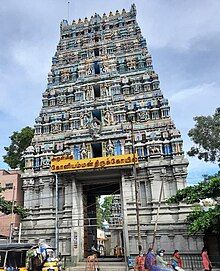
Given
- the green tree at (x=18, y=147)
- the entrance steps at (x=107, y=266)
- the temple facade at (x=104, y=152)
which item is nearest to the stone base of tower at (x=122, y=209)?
the temple facade at (x=104, y=152)

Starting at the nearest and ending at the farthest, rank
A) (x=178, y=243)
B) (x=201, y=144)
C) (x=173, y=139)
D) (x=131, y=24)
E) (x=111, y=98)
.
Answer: (x=178, y=243) < (x=173, y=139) < (x=111, y=98) < (x=201, y=144) < (x=131, y=24)

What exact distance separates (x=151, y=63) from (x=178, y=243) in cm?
1561

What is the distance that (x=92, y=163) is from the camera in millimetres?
20359

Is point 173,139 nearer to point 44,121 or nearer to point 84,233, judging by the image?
point 84,233

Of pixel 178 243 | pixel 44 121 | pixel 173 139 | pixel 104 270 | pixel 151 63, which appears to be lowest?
pixel 104 270

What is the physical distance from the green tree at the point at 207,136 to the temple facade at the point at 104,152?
18.7ft

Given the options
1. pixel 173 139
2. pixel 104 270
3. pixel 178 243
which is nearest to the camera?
pixel 104 270

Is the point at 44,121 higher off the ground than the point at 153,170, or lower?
higher

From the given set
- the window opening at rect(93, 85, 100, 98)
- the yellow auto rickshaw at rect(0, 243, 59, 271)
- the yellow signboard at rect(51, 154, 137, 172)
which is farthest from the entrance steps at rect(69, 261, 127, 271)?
the window opening at rect(93, 85, 100, 98)

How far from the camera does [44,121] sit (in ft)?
83.0

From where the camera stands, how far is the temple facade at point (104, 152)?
64.6 ft

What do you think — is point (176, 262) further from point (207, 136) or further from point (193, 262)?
point (207, 136)

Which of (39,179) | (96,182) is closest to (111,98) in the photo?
(96,182)

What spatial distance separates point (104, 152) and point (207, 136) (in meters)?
10.7
